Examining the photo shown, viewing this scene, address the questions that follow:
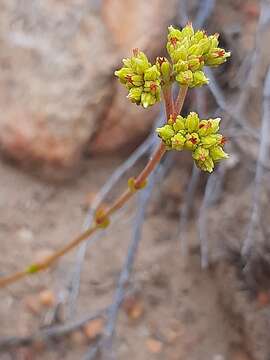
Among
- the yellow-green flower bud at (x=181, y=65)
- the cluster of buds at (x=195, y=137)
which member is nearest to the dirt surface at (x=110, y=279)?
the cluster of buds at (x=195, y=137)

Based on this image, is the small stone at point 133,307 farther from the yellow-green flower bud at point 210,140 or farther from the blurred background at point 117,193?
the yellow-green flower bud at point 210,140

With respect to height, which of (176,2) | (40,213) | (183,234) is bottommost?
(183,234)

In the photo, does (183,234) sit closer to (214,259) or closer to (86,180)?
(214,259)

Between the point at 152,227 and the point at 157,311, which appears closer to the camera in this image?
the point at 157,311

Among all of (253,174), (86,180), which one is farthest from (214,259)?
(86,180)

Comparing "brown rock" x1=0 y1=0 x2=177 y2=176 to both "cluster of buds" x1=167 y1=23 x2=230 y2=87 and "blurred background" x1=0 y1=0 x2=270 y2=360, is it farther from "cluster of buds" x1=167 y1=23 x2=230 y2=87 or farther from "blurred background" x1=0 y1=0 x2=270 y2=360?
"cluster of buds" x1=167 y1=23 x2=230 y2=87

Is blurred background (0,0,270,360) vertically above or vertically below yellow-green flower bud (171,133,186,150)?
above

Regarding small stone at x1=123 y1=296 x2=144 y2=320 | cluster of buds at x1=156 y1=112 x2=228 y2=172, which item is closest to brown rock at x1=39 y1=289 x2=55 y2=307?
small stone at x1=123 y1=296 x2=144 y2=320
